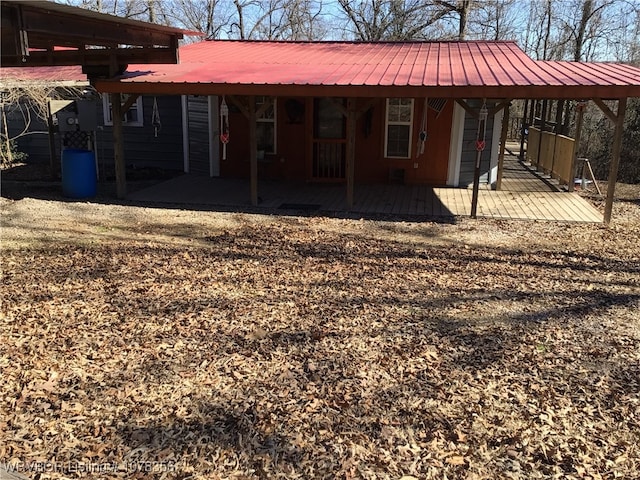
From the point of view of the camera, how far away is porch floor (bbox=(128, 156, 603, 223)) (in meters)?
9.02

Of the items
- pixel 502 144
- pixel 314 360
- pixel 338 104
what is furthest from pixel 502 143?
pixel 314 360

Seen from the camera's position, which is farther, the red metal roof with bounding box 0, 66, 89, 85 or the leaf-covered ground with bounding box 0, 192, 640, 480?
the red metal roof with bounding box 0, 66, 89, 85

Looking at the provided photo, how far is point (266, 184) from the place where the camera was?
11.5 m

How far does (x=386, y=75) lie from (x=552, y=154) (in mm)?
5742

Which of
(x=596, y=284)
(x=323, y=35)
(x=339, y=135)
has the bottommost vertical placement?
(x=596, y=284)

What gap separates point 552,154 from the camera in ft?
41.1

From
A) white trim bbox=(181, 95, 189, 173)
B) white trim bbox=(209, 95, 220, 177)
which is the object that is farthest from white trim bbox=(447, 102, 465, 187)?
white trim bbox=(181, 95, 189, 173)

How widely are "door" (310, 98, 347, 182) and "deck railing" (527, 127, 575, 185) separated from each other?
4743mm

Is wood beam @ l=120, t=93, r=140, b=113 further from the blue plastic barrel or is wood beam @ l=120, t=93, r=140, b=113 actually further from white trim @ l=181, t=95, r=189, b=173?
white trim @ l=181, t=95, r=189, b=173

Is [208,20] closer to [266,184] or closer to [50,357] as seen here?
[266,184]

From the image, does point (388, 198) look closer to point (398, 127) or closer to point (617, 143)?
point (398, 127)

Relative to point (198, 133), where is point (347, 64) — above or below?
above

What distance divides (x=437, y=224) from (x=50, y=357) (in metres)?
5.88

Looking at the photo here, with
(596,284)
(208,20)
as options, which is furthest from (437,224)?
(208,20)
